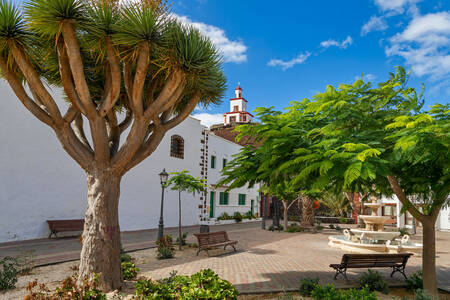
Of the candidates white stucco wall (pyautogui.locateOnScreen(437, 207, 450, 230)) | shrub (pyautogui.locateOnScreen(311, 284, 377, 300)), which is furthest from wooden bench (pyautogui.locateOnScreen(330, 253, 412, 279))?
white stucco wall (pyautogui.locateOnScreen(437, 207, 450, 230))

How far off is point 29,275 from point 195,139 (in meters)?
16.6

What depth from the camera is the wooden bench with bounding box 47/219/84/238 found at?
1362 centimetres

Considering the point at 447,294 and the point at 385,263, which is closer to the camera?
the point at 447,294

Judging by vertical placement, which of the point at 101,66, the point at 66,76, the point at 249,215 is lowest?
the point at 249,215

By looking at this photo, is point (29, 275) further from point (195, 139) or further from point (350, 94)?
point (195, 139)

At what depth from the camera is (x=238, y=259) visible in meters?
10.8

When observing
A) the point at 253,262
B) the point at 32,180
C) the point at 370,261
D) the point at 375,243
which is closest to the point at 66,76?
the point at 253,262

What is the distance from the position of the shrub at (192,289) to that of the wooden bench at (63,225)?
1024 cm

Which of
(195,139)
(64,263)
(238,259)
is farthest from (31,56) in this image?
(195,139)

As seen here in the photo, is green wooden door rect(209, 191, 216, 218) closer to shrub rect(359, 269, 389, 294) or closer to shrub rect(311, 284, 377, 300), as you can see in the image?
shrub rect(359, 269, 389, 294)

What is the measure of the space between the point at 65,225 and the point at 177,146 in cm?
979

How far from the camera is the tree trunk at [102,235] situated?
6059mm

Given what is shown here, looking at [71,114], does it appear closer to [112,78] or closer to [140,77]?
[112,78]

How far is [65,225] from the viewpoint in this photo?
46.1 ft
